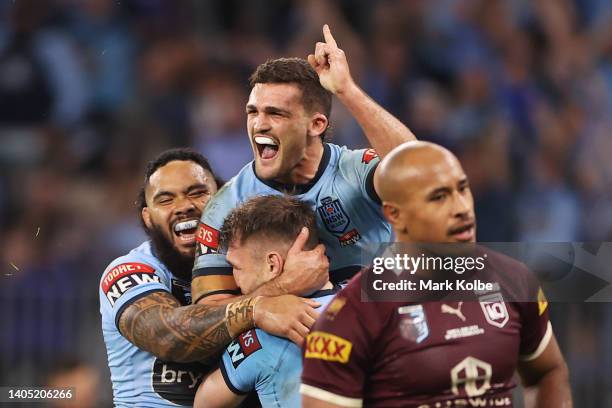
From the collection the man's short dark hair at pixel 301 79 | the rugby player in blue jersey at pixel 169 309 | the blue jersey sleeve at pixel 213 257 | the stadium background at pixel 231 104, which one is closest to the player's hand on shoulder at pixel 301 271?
the rugby player in blue jersey at pixel 169 309

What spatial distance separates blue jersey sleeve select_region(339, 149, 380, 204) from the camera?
414 centimetres

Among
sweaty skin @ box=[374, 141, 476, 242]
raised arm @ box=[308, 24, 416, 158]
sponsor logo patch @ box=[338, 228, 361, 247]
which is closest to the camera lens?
sweaty skin @ box=[374, 141, 476, 242]

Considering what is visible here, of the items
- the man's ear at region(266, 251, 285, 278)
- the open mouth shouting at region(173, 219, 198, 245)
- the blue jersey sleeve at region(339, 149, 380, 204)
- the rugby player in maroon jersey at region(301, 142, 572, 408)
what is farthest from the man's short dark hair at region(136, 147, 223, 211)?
the rugby player in maroon jersey at region(301, 142, 572, 408)

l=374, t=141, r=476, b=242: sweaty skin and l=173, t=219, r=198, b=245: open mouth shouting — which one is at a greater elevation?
l=173, t=219, r=198, b=245: open mouth shouting

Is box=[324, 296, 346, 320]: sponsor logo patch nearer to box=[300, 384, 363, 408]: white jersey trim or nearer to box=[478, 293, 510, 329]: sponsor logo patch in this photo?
box=[300, 384, 363, 408]: white jersey trim

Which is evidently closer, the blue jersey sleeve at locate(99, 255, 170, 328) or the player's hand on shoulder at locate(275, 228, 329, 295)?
the player's hand on shoulder at locate(275, 228, 329, 295)

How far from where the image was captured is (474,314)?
291 centimetres

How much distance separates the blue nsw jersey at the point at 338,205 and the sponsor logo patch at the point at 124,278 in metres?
0.28

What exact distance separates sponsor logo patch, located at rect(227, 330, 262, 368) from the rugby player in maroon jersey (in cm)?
64

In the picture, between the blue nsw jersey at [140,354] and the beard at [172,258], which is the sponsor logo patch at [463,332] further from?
the beard at [172,258]

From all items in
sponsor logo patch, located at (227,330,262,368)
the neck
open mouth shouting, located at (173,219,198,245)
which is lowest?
sponsor logo patch, located at (227,330,262,368)

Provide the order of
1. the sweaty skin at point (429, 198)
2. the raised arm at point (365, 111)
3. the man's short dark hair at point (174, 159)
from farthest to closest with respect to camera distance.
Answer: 1. the man's short dark hair at point (174, 159)
2. the raised arm at point (365, 111)
3. the sweaty skin at point (429, 198)

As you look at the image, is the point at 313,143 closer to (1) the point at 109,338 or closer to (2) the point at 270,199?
(2) the point at 270,199

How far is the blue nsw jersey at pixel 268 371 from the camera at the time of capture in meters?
3.36
